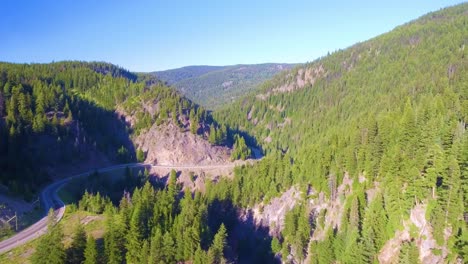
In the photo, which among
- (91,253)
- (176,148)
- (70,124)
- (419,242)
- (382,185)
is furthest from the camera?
(176,148)

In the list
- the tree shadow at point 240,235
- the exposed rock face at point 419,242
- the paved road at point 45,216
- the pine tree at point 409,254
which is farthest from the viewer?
the tree shadow at point 240,235

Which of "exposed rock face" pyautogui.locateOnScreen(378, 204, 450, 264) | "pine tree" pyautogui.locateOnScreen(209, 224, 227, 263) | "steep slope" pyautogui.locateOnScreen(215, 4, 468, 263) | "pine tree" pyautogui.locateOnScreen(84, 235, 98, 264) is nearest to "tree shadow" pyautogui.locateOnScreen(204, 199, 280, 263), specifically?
"steep slope" pyautogui.locateOnScreen(215, 4, 468, 263)

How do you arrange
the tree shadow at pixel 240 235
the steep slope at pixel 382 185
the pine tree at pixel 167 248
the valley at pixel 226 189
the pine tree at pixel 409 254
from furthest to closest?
1. the tree shadow at pixel 240 235
2. the pine tree at pixel 167 248
3. the valley at pixel 226 189
4. the steep slope at pixel 382 185
5. the pine tree at pixel 409 254

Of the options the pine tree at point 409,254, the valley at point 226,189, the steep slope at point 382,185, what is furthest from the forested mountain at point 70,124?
the pine tree at point 409,254

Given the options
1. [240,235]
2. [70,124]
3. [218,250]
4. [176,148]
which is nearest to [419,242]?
[218,250]

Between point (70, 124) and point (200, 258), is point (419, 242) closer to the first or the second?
point (200, 258)

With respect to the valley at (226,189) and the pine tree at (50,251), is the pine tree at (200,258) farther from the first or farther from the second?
the pine tree at (50,251)

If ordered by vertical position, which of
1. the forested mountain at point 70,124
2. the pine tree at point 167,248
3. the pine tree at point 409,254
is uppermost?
the forested mountain at point 70,124

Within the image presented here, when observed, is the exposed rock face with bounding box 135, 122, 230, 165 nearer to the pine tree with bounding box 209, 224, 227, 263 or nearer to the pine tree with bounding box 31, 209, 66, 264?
the pine tree with bounding box 209, 224, 227, 263
